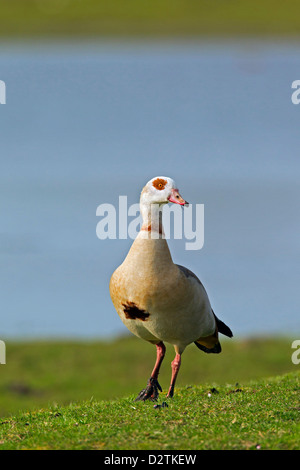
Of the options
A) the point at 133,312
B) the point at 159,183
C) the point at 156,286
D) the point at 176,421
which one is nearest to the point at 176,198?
the point at 159,183

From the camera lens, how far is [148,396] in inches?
465

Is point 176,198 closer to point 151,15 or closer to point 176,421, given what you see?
point 176,421

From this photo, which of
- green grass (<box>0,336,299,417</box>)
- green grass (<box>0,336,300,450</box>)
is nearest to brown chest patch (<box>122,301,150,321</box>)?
green grass (<box>0,336,300,450</box>)

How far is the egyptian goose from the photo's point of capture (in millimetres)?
10633

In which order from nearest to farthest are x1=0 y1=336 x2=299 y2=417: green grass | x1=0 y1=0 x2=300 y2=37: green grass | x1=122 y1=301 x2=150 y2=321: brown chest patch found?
x1=122 y1=301 x2=150 y2=321: brown chest patch, x1=0 y1=336 x2=299 y2=417: green grass, x1=0 y1=0 x2=300 y2=37: green grass

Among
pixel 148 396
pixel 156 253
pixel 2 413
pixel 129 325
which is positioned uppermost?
pixel 156 253

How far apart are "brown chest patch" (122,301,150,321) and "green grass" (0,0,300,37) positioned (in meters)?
76.5

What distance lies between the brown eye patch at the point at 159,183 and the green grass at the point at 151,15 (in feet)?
249

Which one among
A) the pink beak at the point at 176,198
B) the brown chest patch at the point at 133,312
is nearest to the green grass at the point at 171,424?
the brown chest patch at the point at 133,312

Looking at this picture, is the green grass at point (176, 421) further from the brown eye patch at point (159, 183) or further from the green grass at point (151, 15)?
the green grass at point (151, 15)

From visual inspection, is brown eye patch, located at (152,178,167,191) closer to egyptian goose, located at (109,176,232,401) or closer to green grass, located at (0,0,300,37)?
egyptian goose, located at (109,176,232,401)
